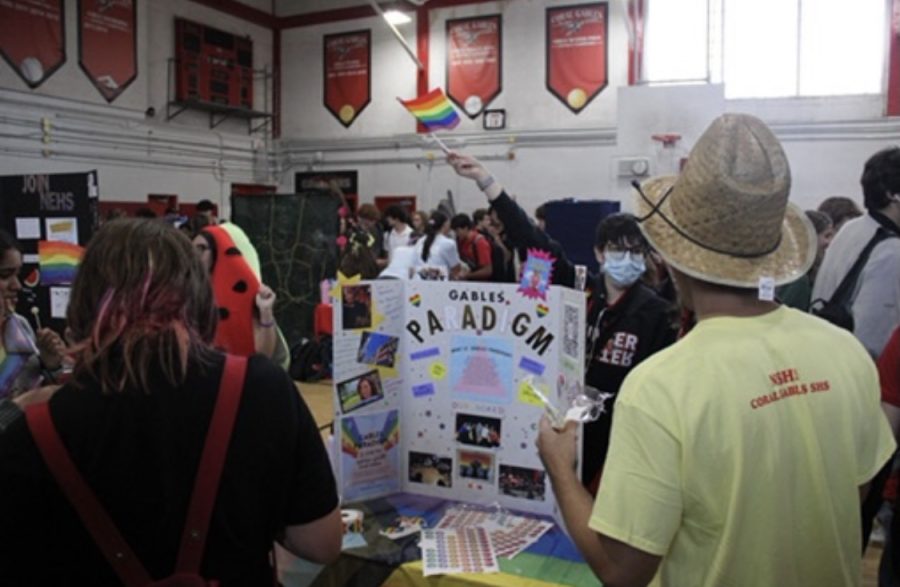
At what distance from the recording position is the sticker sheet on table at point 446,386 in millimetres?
2137

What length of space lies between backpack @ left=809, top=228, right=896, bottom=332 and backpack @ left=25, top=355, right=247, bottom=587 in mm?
2255

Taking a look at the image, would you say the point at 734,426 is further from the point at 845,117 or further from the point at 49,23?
the point at 49,23

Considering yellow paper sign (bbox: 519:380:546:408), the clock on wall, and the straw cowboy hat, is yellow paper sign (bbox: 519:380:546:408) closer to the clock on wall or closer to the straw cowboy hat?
the straw cowboy hat

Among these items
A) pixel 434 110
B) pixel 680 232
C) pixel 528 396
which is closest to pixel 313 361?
pixel 434 110

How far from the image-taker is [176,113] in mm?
11500

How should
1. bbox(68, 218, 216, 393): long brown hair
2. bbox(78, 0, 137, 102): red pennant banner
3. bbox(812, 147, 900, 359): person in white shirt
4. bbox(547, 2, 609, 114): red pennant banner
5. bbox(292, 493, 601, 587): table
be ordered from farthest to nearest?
bbox(547, 2, 609, 114): red pennant banner → bbox(78, 0, 137, 102): red pennant banner → bbox(812, 147, 900, 359): person in white shirt → bbox(292, 493, 601, 587): table → bbox(68, 218, 216, 393): long brown hair

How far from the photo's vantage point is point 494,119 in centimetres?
1154

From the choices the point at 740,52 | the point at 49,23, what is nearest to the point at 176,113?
the point at 49,23

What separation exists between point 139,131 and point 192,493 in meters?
10.9

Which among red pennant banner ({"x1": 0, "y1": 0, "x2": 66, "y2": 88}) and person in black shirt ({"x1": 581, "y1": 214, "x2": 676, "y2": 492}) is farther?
red pennant banner ({"x1": 0, "y1": 0, "x2": 66, "y2": 88})

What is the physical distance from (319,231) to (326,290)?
80cm

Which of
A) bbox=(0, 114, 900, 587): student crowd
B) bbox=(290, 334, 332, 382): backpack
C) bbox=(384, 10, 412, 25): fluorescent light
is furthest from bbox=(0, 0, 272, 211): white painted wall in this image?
bbox=(0, 114, 900, 587): student crowd

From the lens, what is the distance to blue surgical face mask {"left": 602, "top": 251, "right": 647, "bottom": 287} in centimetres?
242

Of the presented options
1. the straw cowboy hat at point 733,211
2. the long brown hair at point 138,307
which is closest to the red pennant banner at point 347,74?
the long brown hair at point 138,307
